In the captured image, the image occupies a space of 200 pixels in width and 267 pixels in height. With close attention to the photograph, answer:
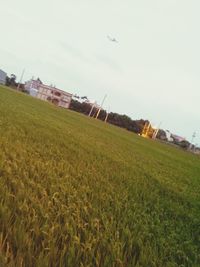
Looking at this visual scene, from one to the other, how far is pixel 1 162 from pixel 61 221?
5.38 feet

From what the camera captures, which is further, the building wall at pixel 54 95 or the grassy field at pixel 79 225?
the building wall at pixel 54 95

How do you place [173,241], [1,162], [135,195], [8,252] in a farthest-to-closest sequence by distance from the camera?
1. [135,195]
2. [1,162]
3. [173,241]
4. [8,252]

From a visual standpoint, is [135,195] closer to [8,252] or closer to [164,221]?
[164,221]

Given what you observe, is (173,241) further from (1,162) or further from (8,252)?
(1,162)

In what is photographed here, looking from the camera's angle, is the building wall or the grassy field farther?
the building wall

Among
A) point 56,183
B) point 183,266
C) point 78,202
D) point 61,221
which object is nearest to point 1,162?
point 56,183

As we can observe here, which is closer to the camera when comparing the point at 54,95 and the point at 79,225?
the point at 79,225

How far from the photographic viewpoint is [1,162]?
13.7 ft

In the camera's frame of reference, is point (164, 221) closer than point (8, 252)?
No

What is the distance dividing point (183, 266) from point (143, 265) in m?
0.40

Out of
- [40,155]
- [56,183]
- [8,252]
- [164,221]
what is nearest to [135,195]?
[164,221]

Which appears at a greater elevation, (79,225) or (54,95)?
(54,95)

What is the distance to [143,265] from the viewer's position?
97.5 inches

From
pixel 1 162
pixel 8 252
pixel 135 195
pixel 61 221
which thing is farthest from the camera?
pixel 135 195
